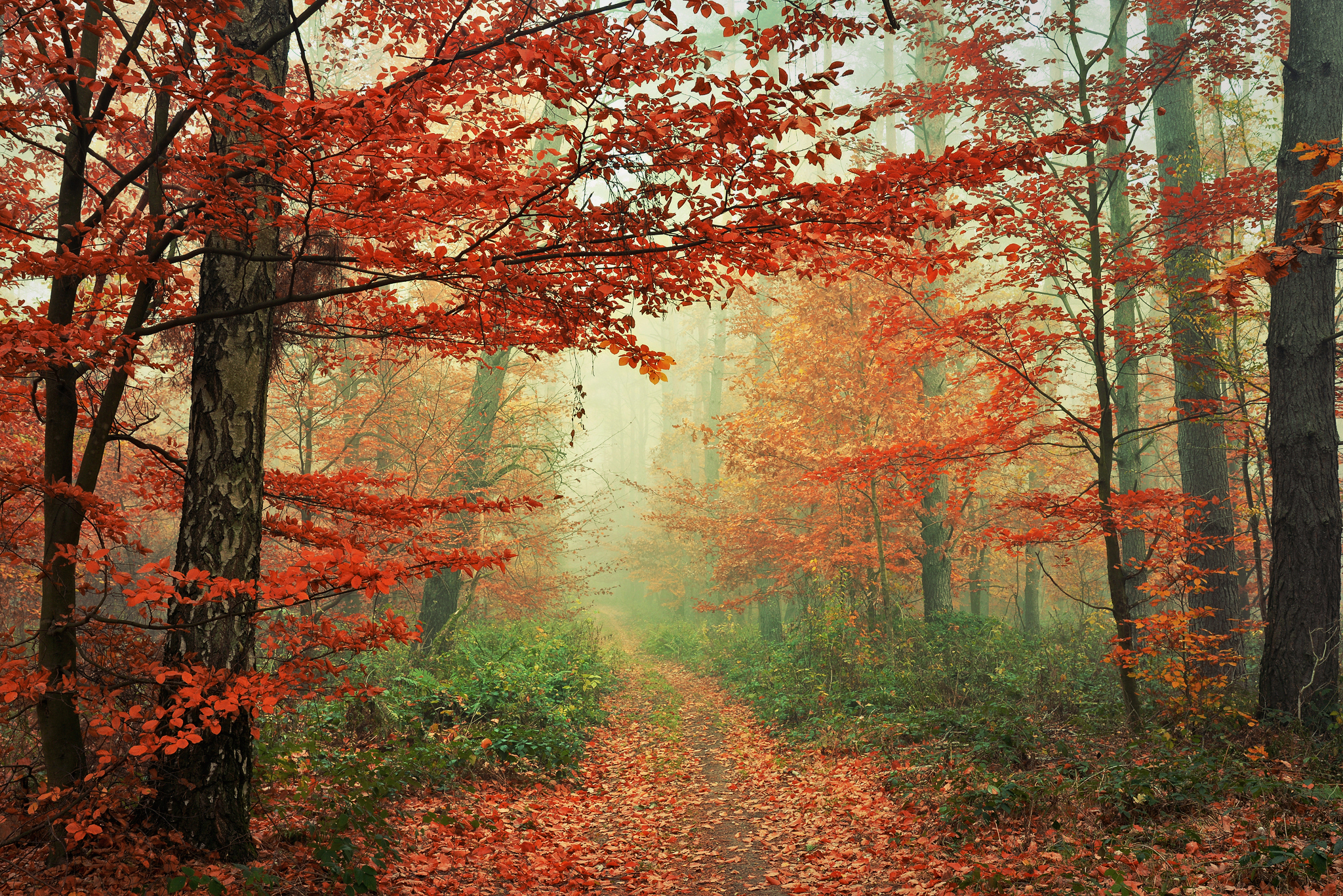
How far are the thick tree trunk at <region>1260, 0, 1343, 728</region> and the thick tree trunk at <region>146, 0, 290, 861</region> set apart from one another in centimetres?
792

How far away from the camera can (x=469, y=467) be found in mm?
12203

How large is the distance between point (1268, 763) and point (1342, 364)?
6.16 m

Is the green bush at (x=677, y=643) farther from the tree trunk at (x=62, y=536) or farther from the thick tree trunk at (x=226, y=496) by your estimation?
the tree trunk at (x=62, y=536)

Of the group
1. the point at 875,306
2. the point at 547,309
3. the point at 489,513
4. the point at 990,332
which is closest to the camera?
the point at 547,309

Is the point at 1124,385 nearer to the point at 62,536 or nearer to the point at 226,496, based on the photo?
the point at 226,496

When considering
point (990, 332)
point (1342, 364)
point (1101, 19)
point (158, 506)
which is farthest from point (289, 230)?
point (1101, 19)

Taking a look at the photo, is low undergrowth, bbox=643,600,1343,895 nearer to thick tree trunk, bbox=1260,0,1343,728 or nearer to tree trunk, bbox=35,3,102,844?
thick tree trunk, bbox=1260,0,1343,728

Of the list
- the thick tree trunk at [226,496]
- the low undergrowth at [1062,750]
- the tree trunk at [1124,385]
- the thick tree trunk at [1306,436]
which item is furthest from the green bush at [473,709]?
the tree trunk at [1124,385]

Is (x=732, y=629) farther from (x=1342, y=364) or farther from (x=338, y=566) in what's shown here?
(x=338, y=566)

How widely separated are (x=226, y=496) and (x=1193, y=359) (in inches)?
374

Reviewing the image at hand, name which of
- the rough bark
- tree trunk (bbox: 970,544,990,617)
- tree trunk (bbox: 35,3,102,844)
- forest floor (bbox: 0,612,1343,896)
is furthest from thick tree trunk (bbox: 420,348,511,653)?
tree trunk (bbox: 970,544,990,617)

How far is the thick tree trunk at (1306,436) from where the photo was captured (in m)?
6.10

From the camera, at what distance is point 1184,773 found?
204 inches

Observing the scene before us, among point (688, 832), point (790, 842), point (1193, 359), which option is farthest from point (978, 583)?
point (688, 832)
